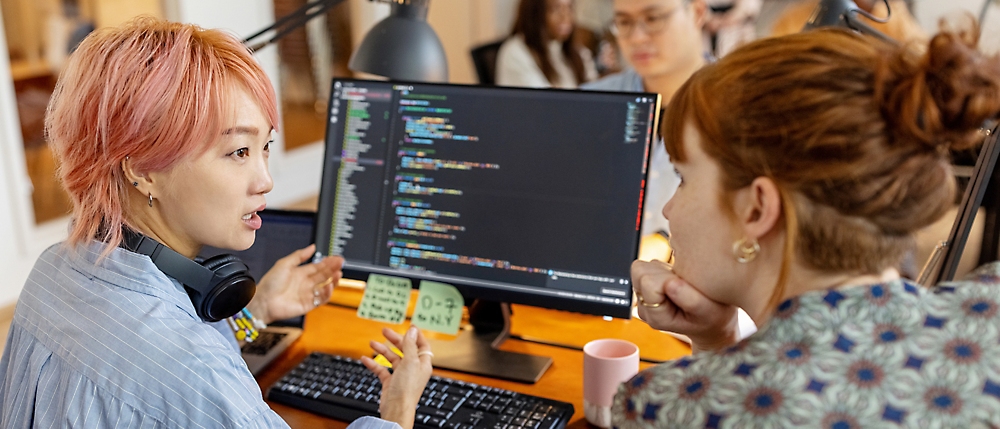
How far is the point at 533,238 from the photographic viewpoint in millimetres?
1240

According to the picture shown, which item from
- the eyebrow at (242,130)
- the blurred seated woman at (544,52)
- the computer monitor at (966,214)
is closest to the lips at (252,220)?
the eyebrow at (242,130)

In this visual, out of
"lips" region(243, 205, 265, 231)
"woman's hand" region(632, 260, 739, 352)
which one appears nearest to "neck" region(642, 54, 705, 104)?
"woman's hand" region(632, 260, 739, 352)

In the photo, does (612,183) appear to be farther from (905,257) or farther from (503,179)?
(905,257)

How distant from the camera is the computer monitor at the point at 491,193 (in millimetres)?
1193

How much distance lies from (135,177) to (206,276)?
0.15m

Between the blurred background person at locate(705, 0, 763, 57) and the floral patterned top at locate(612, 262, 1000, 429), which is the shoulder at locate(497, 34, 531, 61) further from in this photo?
the floral patterned top at locate(612, 262, 1000, 429)

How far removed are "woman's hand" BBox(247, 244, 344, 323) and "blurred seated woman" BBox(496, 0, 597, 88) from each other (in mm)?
2172

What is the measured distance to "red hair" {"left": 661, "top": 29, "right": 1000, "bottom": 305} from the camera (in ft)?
2.25

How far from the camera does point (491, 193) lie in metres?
1.26

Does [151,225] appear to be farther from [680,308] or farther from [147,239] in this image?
[680,308]

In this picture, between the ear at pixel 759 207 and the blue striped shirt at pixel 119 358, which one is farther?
the blue striped shirt at pixel 119 358

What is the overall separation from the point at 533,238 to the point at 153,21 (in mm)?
608

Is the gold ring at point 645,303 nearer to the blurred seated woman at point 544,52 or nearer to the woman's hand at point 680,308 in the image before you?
the woman's hand at point 680,308

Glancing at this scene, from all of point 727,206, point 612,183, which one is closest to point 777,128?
point 727,206
